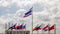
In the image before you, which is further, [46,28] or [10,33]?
[10,33]

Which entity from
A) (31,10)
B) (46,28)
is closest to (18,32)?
(46,28)

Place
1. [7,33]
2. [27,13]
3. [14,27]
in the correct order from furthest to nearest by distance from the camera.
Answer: [7,33]
[14,27]
[27,13]

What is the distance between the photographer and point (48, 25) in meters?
99.6

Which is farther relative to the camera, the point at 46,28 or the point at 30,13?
the point at 46,28

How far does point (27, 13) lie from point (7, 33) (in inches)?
1826

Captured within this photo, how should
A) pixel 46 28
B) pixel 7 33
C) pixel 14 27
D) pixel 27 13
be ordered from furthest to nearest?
pixel 7 33 → pixel 46 28 → pixel 14 27 → pixel 27 13

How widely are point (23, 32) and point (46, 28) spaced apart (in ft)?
84.0

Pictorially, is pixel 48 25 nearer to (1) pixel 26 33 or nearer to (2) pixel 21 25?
(2) pixel 21 25

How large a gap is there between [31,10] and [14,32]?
47.8 metres

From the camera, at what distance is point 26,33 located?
123 meters

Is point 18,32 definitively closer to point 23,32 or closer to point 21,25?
point 23,32

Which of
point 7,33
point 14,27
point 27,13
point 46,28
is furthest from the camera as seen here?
point 7,33

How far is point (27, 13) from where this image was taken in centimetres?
7750

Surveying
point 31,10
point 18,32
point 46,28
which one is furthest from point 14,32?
point 31,10
